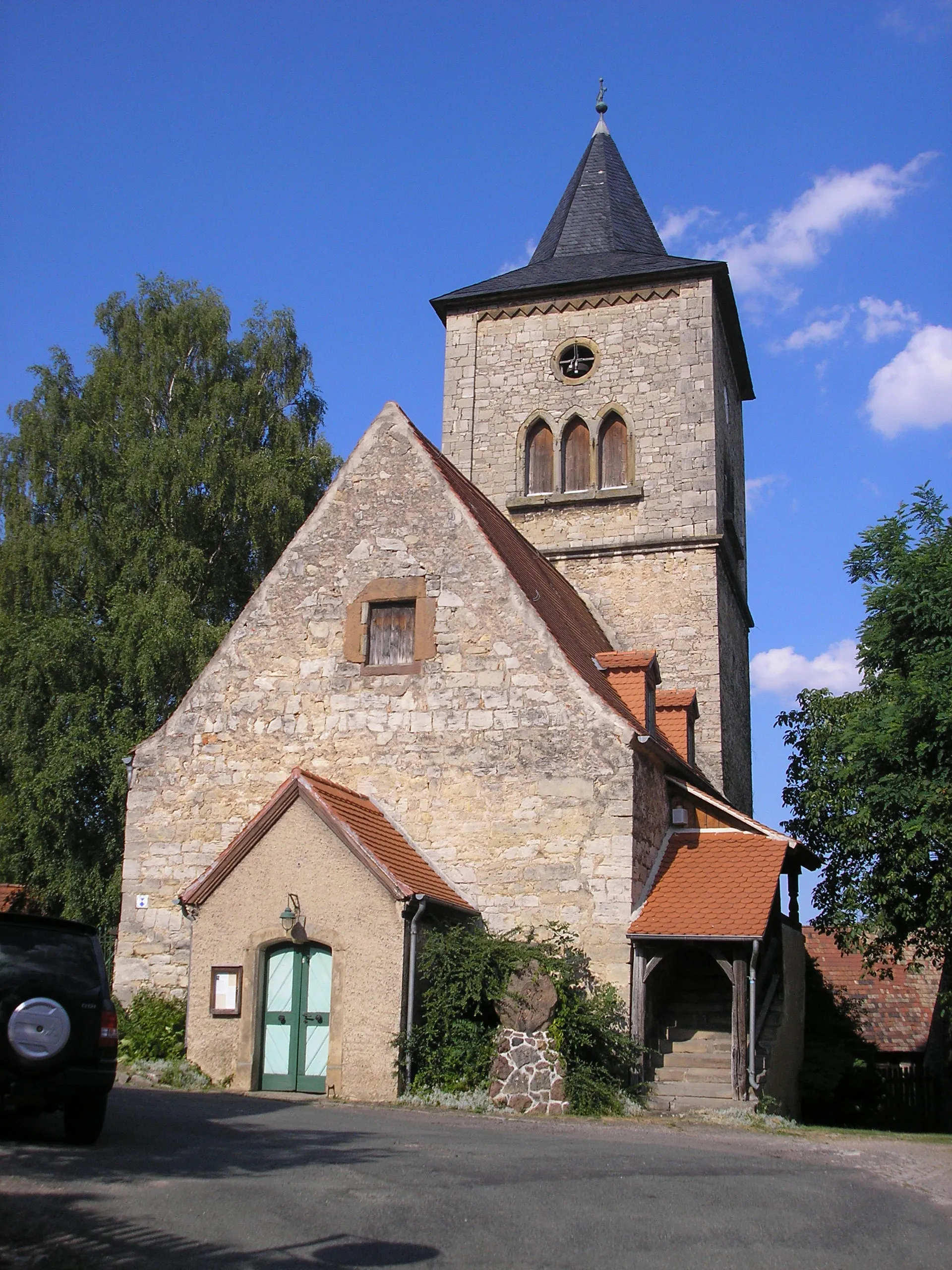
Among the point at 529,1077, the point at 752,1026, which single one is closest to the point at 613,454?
the point at 752,1026

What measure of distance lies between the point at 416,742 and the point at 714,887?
4058mm

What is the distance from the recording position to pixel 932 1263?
6391 millimetres

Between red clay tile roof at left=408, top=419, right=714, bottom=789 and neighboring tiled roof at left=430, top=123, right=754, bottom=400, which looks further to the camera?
neighboring tiled roof at left=430, top=123, right=754, bottom=400

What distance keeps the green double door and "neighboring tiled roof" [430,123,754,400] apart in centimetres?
1584

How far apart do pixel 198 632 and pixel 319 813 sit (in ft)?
33.2

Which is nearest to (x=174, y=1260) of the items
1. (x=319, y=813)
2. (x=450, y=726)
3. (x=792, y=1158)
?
(x=792, y=1158)

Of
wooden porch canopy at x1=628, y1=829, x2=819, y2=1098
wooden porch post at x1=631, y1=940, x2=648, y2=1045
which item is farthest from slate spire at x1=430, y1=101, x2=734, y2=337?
wooden porch post at x1=631, y1=940, x2=648, y2=1045

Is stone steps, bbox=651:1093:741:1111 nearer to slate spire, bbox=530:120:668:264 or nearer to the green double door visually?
the green double door

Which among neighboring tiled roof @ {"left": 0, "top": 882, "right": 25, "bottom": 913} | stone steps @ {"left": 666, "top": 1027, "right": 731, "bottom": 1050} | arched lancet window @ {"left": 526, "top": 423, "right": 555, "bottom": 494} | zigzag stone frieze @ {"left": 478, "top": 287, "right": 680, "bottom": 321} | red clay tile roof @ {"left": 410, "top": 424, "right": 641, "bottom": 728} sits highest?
zigzag stone frieze @ {"left": 478, "top": 287, "right": 680, "bottom": 321}

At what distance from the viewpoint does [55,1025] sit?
811 cm

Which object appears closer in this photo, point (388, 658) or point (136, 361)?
point (388, 658)

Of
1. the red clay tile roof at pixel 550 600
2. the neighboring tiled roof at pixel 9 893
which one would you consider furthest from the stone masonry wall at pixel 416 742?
the neighboring tiled roof at pixel 9 893

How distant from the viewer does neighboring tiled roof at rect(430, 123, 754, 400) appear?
25359 mm

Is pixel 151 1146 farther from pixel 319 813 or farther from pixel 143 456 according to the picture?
→ pixel 143 456
